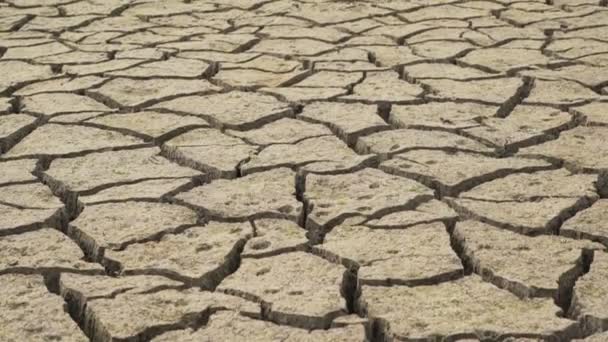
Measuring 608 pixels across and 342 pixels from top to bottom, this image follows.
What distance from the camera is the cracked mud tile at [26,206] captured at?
294cm

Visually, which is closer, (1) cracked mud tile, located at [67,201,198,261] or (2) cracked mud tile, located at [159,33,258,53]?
(1) cracked mud tile, located at [67,201,198,261]

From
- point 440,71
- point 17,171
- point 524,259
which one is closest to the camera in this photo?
point 524,259

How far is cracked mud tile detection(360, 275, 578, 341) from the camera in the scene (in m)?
2.33

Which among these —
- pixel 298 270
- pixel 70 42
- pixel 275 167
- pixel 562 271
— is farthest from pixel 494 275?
pixel 70 42

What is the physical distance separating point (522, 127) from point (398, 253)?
3.67 feet

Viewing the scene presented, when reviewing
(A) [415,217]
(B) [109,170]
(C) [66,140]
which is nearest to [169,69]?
(C) [66,140]

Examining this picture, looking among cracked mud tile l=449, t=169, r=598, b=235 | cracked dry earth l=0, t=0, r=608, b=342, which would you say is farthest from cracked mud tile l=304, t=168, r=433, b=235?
cracked mud tile l=449, t=169, r=598, b=235

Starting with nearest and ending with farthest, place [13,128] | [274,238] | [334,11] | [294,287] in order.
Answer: [294,287], [274,238], [13,128], [334,11]

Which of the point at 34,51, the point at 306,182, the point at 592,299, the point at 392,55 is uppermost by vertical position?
the point at 592,299

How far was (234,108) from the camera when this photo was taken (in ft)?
13.0

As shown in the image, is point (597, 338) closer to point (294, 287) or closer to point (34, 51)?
point (294, 287)

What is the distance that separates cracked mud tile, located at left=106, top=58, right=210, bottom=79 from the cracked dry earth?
0.02 metres

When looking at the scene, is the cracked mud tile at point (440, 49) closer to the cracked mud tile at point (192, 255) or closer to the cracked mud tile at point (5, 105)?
the cracked mud tile at point (5, 105)

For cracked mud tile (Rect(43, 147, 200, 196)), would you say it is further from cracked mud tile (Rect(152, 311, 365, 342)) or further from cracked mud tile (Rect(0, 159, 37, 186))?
cracked mud tile (Rect(152, 311, 365, 342))
